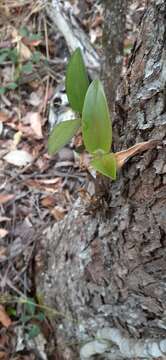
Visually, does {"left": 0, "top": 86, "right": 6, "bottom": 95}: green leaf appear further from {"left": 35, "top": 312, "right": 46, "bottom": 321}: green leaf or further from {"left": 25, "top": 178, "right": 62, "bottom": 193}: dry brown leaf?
{"left": 35, "top": 312, "right": 46, "bottom": 321}: green leaf

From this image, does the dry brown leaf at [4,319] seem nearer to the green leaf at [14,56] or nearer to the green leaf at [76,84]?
the green leaf at [76,84]

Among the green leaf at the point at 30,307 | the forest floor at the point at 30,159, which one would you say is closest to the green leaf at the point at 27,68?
the forest floor at the point at 30,159

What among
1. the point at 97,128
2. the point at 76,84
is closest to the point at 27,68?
the point at 76,84

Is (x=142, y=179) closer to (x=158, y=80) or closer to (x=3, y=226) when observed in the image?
(x=158, y=80)

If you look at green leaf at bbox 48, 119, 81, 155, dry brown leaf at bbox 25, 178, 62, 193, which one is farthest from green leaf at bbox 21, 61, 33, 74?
green leaf at bbox 48, 119, 81, 155

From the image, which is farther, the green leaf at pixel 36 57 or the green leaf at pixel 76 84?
the green leaf at pixel 36 57
